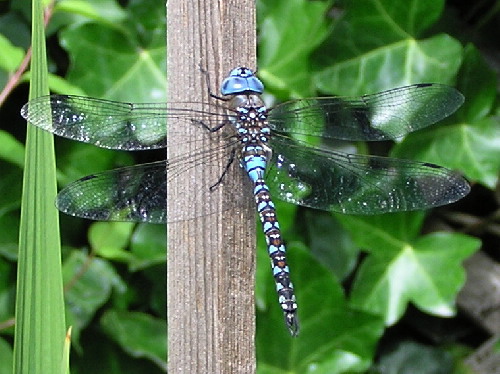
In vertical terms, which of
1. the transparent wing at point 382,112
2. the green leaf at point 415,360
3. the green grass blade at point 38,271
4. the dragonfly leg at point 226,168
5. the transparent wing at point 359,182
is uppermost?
the transparent wing at point 382,112

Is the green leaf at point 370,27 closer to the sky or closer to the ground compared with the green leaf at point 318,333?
closer to the sky

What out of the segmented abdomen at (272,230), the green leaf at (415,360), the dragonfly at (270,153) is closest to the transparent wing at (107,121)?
the dragonfly at (270,153)

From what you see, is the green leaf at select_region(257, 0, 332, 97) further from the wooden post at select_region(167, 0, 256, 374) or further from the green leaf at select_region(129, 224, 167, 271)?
the wooden post at select_region(167, 0, 256, 374)

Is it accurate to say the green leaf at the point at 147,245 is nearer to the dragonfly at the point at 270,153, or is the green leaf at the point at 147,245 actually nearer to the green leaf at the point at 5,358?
the green leaf at the point at 5,358

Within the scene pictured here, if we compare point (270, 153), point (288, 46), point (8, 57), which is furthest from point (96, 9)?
point (270, 153)

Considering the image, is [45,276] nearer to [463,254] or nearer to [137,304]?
[137,304]

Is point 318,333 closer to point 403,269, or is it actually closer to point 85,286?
point 403,269
